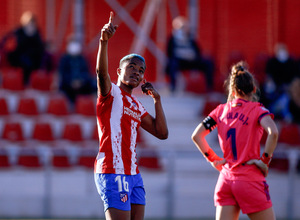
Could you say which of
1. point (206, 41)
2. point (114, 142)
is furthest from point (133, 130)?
point (206, 41)

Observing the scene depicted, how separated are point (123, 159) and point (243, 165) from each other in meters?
1.14

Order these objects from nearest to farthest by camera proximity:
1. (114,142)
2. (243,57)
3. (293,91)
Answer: (114,142) < (293,91) < (243,57)

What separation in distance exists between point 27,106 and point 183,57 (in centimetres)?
350

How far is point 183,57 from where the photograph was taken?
13.9 metres

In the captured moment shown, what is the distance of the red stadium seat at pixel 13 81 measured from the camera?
530 inches

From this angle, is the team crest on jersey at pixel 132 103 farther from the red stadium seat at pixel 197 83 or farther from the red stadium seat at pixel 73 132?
the red stadium seat at pixel 197 83

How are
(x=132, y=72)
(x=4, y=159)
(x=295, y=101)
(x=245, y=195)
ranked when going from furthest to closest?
Result: (x=295, y=101) → (x=4, y=159) → (x=245, y=195) → (x=132, y=72)

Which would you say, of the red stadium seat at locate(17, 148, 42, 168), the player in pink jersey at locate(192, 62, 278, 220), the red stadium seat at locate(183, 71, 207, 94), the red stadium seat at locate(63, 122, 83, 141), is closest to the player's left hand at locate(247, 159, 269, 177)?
the player in pink jersey at locate(192, 62, 278, 220)

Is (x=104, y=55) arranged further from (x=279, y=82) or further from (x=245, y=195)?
(x=279, y=82)

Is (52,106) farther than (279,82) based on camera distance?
No

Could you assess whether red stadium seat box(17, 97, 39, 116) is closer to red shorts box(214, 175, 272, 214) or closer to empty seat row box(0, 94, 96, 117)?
empty seat row box(0, 94, 96, 117)

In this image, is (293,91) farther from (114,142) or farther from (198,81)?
(114,142)

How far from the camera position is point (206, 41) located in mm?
16953

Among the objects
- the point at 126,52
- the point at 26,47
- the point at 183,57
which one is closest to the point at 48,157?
the point at 26,47
